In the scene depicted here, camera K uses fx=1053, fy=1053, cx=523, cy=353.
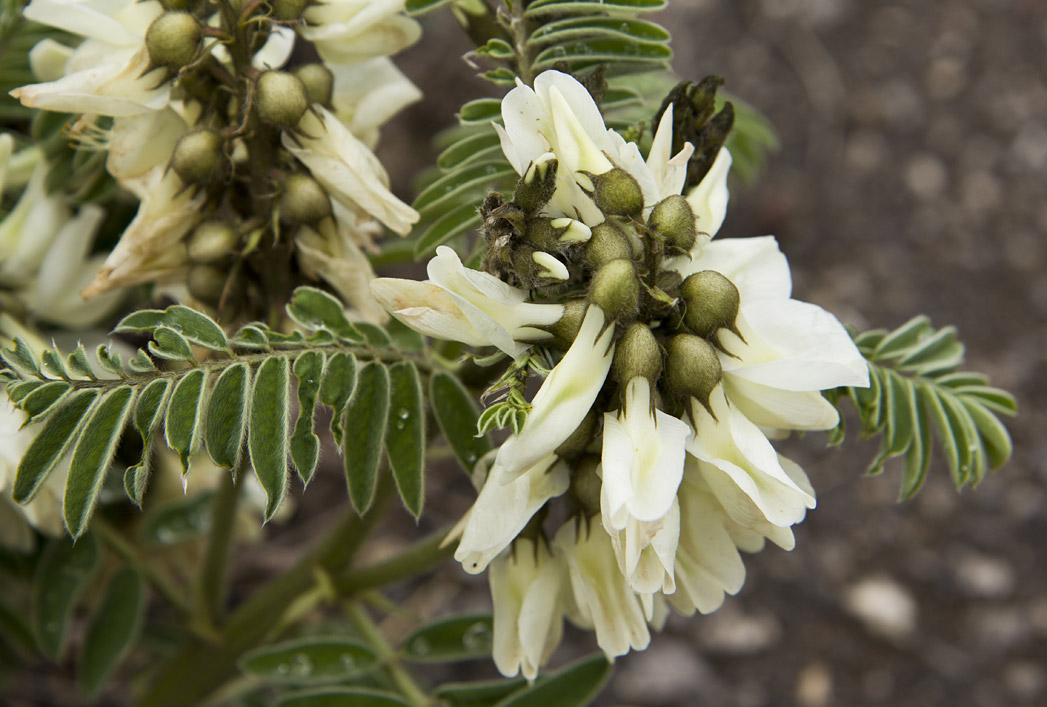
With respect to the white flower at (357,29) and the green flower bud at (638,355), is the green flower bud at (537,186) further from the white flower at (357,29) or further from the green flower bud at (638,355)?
the white flower at (357,29)

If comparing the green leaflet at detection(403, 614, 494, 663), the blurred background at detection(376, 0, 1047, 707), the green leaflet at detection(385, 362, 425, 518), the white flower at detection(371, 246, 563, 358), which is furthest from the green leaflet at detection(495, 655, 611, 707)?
the blurred background at detection(376, 0, 1047, 707)

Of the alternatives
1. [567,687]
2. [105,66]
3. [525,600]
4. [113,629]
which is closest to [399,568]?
[567,687]

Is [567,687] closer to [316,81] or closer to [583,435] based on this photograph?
[583,435]

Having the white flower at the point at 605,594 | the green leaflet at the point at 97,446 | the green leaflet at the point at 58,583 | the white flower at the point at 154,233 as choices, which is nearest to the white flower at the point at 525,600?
the white flower at the point at 605,594

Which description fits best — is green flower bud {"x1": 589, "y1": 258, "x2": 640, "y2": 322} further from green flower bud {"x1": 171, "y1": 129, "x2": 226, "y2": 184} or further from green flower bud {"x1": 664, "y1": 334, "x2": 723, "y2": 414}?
green flower bud {"x1": 171, "y1": 129, "x2": 226, "y2": 184}

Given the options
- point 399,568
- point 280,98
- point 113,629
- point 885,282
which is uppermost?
point 280,98

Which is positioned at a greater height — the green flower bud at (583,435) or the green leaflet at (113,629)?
the green flower bud at (583,435)
